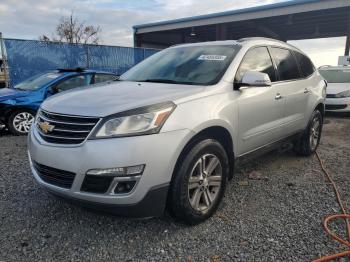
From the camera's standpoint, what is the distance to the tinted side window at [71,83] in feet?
25.0

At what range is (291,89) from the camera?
176 inches

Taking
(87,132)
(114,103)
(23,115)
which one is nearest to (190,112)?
(114,103)

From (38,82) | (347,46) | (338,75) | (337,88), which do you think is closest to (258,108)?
(38,82)

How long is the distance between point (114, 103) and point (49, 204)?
4.85 feet

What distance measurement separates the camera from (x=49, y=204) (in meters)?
3.47

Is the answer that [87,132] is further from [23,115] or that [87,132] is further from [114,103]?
[23,115]

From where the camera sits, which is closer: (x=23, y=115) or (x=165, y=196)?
(x=165, y=196)

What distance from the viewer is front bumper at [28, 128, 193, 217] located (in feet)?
8.09

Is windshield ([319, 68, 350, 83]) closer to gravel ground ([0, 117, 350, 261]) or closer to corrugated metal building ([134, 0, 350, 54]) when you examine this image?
corrugated metal building ([134, 0, 350, 54])

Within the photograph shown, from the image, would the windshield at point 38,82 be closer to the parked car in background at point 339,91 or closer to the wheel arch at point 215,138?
the wheel arch at point 215,138

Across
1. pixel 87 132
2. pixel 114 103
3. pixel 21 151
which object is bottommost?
pixel 21 151

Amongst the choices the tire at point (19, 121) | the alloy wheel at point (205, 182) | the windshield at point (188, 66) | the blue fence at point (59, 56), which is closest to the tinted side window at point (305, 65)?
the windshield at point (188, 66)

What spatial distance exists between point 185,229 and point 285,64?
2756 millimetres

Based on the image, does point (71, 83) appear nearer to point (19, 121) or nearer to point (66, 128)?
point (19, 121)
